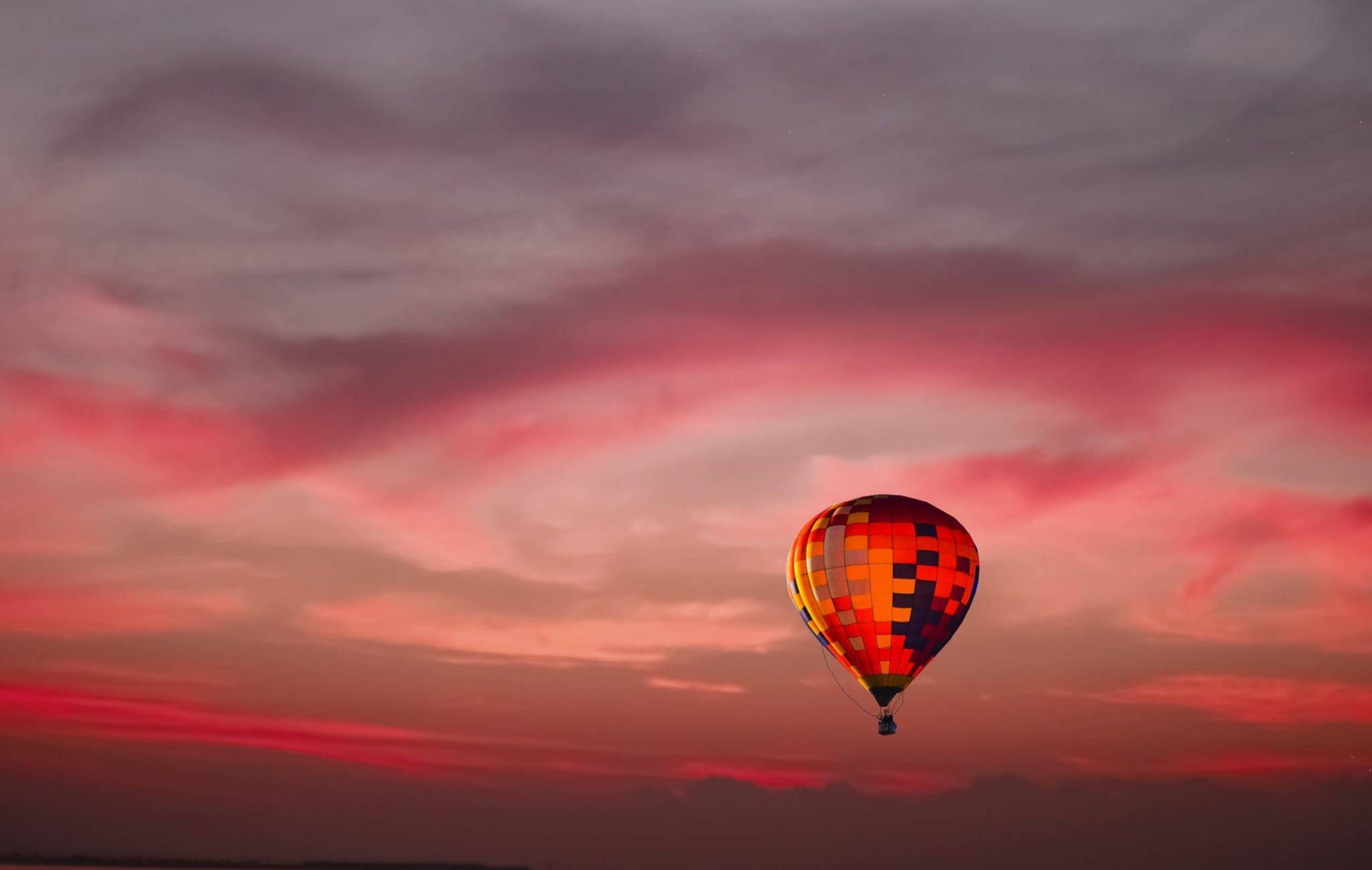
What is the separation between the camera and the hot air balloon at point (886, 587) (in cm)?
8725

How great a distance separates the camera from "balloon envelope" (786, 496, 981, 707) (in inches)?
3435

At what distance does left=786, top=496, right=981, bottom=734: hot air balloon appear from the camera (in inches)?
3435

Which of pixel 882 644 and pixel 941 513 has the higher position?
pixel 941 513

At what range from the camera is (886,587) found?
8700 cm

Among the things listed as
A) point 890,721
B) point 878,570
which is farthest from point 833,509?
point 890,721

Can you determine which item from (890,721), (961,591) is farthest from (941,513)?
(890,721)

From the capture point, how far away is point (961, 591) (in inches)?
3497

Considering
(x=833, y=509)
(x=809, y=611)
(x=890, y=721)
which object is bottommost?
(x=890, y=721)

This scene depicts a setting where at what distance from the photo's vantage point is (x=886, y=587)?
285ft

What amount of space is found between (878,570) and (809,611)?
5009 mm

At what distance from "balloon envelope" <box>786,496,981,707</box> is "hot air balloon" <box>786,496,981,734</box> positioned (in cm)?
4

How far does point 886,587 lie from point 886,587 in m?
0.04

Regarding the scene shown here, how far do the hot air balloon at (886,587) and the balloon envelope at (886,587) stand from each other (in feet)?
0.12

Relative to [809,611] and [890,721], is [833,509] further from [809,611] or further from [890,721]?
[890,721]
